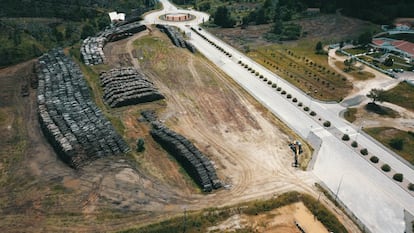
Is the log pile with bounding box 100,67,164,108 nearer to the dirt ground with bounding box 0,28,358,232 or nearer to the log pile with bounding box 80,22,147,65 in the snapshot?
the dirt ground with bounding box 0,28,358,232

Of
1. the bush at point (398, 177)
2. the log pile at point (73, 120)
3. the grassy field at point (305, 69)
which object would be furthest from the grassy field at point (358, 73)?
the log pile at point (73, 120)

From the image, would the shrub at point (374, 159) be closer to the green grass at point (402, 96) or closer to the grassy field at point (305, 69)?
the grassy field at point (305, 69)

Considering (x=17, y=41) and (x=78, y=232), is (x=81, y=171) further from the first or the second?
(x=17, y=41)

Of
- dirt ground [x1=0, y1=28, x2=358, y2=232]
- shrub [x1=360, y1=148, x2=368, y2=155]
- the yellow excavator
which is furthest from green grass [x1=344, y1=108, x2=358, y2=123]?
the yellow excavator

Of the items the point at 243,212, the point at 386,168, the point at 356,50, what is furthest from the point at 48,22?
the point at 386,168

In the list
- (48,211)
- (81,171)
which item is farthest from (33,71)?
(48,211)

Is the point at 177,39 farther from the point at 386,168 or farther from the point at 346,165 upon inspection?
the point at 386,168
